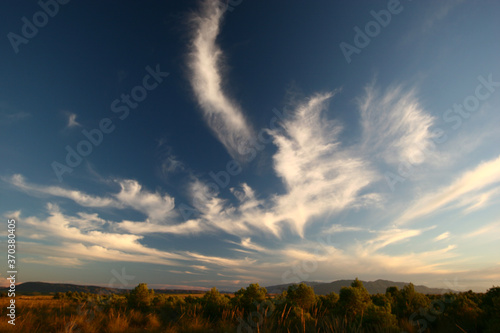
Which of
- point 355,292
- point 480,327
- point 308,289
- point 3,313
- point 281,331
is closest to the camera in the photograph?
point 281,331

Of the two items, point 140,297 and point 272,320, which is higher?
point 272,320

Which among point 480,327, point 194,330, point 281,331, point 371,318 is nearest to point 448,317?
point 480,327

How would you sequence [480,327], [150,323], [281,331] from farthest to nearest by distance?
1. [150,323]
2. [480,327]
3. [281,331]

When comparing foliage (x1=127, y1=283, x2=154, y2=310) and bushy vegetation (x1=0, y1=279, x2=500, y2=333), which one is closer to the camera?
bushy vegetation (x1=0, y1=279, x2=500, y2=333)

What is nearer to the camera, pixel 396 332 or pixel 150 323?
pixel 396 332

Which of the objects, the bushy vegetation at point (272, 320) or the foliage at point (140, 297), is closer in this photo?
the bushy vegetation at point (272, 320)

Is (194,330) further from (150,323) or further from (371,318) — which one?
(371,318)

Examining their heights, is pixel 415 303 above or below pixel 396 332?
below

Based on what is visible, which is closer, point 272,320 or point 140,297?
point 272,320

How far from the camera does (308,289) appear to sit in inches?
966

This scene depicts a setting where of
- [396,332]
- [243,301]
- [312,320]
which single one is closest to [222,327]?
[312,320]

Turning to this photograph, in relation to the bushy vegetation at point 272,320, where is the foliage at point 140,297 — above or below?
below

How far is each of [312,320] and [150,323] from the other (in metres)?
8.77

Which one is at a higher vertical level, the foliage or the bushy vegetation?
the bushy vegetation
